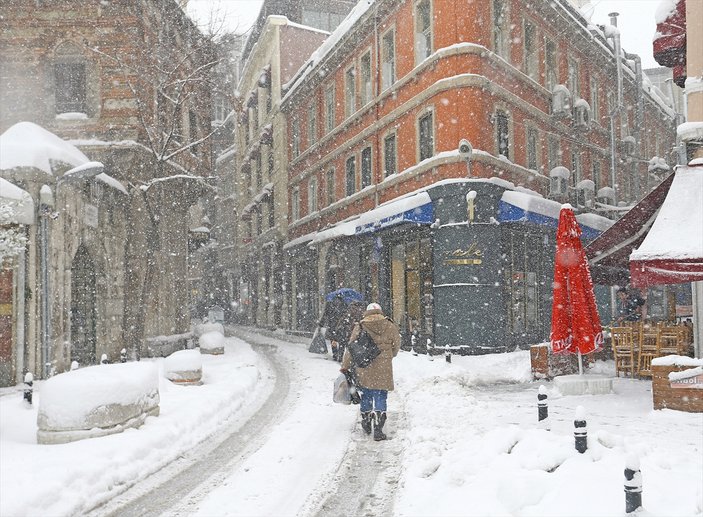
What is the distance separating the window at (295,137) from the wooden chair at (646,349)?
22015mm

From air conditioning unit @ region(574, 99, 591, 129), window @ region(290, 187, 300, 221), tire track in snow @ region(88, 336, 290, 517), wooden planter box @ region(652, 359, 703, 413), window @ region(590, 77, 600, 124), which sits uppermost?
window @ region(590, 77, 600, 124)

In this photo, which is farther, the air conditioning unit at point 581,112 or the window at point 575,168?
the window at point 575,168

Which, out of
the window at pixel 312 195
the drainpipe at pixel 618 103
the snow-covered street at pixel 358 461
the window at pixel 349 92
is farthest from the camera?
the window at pixel 312 195

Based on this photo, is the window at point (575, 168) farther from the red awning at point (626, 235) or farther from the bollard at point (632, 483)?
the bollard at point (632, 483)

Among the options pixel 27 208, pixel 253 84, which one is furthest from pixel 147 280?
pixel 253 84

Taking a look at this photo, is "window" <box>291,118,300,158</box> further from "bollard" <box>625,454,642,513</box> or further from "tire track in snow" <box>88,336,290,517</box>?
"bollard" <box>625,454,642,513</box>

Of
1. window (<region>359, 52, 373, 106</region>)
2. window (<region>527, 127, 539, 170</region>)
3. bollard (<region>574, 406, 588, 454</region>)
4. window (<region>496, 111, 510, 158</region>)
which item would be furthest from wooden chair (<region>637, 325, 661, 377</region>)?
window (<region>359, 52, 373, 106</region>)

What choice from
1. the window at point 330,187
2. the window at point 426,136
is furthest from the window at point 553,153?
the window at point 330,187

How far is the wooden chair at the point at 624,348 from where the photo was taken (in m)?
11.7

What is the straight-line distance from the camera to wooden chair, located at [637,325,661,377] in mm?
11227

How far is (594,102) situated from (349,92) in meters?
9.95

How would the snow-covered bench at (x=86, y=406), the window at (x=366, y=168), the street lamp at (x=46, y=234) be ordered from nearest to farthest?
the snow-covered bench at (x=86, y=406)
the street lamp at (x=46, y=234)
the window at (x=366, y=168)

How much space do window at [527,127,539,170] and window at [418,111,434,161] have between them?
11.9 feet

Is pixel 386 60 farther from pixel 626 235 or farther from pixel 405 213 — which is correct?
pixel 626 235
